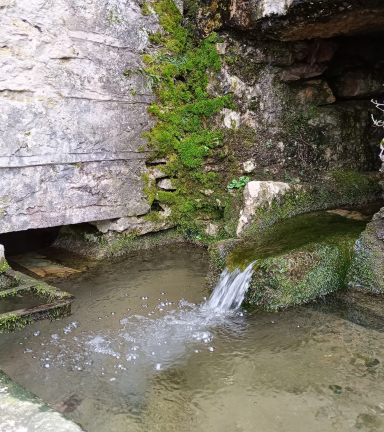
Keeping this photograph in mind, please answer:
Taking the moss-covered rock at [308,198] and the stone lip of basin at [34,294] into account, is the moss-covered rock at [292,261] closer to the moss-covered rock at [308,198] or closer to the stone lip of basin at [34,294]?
the moss-covered rock at [308,198]

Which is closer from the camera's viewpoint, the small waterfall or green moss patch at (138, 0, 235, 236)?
the small waterfall

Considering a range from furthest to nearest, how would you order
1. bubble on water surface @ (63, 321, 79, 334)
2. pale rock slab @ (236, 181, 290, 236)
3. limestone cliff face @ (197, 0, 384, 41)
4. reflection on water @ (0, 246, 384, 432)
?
pale rock slab @ (236, 181, 290, 236)
limestone cliff face @ (197, 0, 384, 41)
bubble on water surface @ (63, 321, 79, 334)
reflection on water @ (0, 246, 384, 432)

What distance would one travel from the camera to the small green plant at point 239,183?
6.22 metres

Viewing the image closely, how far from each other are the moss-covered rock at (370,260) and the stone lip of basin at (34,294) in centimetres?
303

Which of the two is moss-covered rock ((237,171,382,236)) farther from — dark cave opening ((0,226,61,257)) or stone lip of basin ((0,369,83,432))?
stone lip of basin ((0,369,83,432))

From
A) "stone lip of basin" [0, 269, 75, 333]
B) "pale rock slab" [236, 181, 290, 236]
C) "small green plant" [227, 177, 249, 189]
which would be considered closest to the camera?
"stone lip of basin" [0, 269, 75, 333]

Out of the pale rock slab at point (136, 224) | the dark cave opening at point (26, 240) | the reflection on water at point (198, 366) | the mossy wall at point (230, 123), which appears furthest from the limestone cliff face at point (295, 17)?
the dark cave opening at point (26, 240)

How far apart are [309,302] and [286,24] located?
354 cm

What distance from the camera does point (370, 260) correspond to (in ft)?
14.5

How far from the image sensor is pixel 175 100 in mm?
6379

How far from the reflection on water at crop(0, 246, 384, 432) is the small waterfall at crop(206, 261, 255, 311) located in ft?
0.48

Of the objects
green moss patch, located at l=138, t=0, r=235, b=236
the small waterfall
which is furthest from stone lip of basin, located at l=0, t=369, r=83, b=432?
green moss patch, located at l=138, t=0, r=235, b=236

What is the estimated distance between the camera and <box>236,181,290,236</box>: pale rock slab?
569 cm

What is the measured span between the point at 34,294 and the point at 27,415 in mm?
2419
